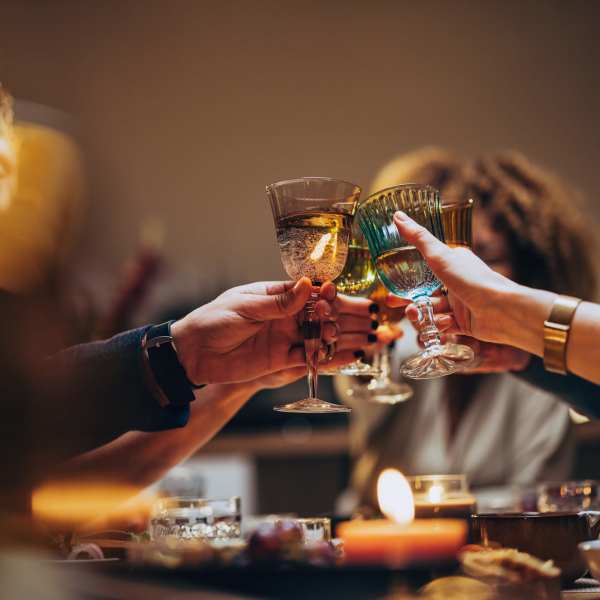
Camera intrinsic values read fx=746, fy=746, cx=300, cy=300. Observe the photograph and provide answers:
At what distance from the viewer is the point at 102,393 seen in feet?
3.77

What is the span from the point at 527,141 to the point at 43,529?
3.75m

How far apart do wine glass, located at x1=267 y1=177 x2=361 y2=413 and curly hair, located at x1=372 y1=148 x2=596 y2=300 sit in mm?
1182

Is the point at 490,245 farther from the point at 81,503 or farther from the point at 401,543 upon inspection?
the point at 401,543

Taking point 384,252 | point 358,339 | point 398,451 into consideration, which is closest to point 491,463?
point 398,451

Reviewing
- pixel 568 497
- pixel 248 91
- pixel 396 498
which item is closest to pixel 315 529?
pixel 396 498

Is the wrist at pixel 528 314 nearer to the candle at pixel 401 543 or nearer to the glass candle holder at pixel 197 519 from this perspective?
the candle at pixel 401 543

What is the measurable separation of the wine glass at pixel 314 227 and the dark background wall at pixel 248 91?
122 inches

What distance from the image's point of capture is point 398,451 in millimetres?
2498

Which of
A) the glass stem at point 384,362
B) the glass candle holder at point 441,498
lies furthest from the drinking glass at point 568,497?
the glass stem at point 384,362

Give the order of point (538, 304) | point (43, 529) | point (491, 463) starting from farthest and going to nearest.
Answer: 1. point (491, 463)
2. point (43, 529)
3. point (538, 304)

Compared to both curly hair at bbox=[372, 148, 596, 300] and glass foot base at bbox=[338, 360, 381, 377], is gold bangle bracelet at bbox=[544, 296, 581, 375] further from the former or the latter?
curly hair at bbox=[372, 148, 596, 300]

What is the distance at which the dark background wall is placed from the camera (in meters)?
4.30

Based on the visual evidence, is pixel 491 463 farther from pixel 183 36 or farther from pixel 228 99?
pixel 183 36

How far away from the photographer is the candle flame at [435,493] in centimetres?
117
